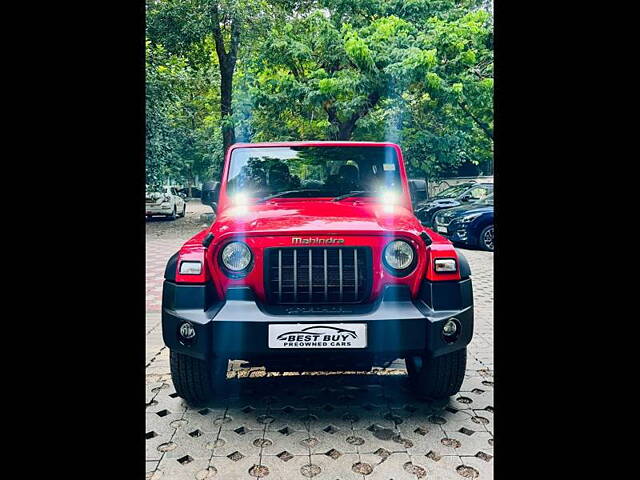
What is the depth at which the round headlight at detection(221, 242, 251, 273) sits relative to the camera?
3.09 metres

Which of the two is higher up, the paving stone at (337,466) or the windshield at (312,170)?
the windshield at (312,170)

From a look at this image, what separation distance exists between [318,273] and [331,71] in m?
13.3

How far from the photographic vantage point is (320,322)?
2904 mm

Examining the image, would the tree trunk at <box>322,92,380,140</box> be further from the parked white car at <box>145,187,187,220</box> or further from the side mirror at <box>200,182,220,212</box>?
the side mirror at <box>200,182,220,212</box>

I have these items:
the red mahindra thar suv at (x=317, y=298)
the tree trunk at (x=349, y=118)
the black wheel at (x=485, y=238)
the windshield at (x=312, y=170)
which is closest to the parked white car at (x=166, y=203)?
the tree trunk at (x=349, y=118)

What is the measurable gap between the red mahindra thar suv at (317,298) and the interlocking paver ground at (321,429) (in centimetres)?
21

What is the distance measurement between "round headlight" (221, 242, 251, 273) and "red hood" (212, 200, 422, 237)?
9 cm

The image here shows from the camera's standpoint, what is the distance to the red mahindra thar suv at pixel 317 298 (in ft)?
9.52

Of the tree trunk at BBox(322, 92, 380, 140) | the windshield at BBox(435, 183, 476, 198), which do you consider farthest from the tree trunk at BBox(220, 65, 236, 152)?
the windshield at BBox(435, 183, 476, 198)

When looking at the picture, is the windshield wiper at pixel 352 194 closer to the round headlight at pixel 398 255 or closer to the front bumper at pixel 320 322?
the round headlight at pixel 398 255

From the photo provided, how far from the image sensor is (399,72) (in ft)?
44.5
